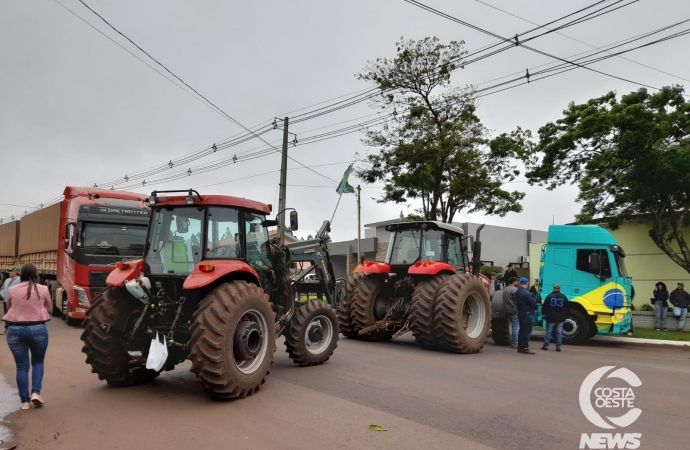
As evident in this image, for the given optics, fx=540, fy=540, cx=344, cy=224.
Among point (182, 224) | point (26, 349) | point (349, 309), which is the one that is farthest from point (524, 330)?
point (26, 349)

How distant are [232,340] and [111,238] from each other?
30.5ft

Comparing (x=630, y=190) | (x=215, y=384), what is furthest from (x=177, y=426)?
(x=630, y=190)

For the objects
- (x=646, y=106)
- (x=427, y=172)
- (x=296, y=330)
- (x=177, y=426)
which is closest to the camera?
(x=177, y=426)

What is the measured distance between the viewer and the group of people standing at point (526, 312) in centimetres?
1171

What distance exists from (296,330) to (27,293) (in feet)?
12.5

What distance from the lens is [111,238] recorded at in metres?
14.3

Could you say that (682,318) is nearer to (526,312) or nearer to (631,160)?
(631,160)

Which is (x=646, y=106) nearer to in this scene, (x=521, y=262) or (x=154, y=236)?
(x=154, y=236)

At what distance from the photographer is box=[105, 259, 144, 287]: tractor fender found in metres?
7.08

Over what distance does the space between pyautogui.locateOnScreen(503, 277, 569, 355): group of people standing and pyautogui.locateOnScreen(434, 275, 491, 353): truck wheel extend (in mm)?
866

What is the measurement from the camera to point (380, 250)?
124ft

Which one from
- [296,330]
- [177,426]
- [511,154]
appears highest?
[511,154]

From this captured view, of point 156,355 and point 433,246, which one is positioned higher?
point 433,246

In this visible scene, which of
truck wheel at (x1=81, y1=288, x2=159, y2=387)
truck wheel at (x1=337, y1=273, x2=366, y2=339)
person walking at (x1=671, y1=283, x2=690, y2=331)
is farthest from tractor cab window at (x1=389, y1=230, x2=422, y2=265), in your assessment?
person walking at (x1=671, y1=283, x2=690, y2=331)
